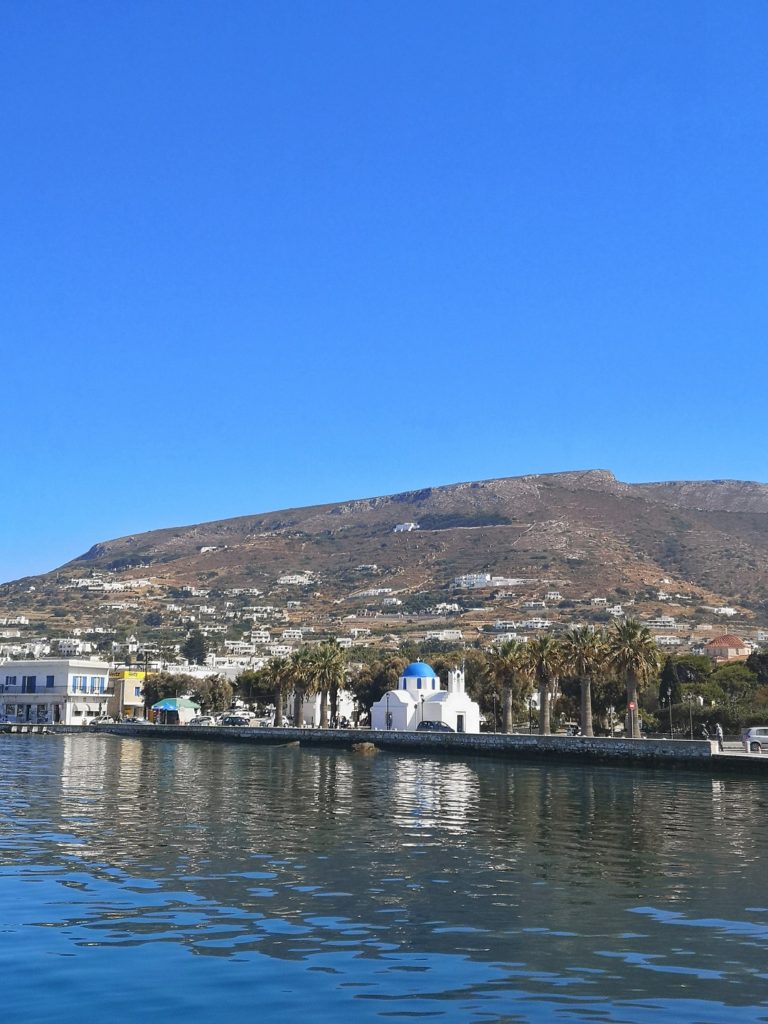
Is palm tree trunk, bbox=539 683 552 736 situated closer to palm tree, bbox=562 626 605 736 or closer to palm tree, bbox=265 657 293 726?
palm tree, bbox=562 626 605 736

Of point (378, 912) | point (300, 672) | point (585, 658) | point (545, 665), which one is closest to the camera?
point (378, 912)

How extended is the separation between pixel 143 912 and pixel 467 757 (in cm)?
5809

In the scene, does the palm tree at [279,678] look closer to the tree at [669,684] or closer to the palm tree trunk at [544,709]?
the palm tree trunk at [544,709]

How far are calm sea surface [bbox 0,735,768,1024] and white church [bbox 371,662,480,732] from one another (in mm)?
58234

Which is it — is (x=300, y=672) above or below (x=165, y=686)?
above

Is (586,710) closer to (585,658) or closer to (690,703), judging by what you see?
(585,658)

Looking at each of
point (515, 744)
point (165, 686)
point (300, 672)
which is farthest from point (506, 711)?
point (165, 686)

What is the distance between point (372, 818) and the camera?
1243 inches

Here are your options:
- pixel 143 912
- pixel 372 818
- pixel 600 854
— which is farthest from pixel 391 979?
pixel 372 818

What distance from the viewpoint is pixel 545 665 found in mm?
→ 74750

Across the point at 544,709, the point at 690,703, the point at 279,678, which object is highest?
the point at 279,678

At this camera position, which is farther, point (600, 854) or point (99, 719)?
point (99, 719)

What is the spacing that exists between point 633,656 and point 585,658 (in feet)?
14.2

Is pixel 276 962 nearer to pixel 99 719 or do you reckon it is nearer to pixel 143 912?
pixel 143 912
